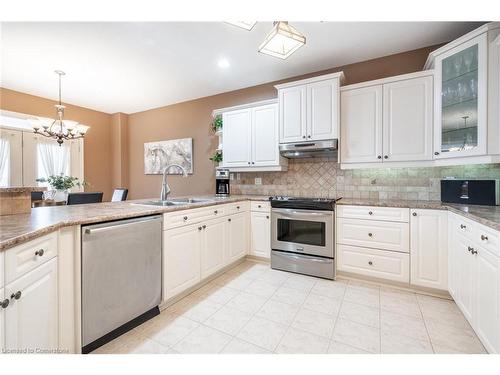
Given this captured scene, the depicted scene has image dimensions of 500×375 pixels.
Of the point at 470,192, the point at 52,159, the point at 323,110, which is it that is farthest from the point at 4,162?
the point at 470,192

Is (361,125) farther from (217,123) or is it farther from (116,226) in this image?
(116,226)

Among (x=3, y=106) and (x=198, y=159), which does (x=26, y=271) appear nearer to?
(x=198, y=159)

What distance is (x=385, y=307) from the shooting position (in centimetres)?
199

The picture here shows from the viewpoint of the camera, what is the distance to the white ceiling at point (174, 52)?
2.27 meters

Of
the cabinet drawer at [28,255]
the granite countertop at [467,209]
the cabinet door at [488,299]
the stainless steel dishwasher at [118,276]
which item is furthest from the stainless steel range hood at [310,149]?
the cabinet drawer at [28,255]

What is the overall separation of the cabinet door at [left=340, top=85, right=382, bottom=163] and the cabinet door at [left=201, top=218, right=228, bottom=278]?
1658 mm

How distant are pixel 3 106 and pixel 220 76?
341 centimetres

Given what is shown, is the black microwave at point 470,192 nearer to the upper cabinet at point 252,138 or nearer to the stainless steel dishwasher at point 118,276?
the upper cabinet at point 252,138

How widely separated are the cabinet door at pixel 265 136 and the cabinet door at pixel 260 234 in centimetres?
75

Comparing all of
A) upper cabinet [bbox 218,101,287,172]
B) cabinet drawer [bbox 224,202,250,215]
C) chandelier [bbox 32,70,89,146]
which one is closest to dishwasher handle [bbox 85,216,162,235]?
cabinet drawer [bbox 224,202,250,215]

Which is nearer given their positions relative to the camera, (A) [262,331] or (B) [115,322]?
(B) [115,322]

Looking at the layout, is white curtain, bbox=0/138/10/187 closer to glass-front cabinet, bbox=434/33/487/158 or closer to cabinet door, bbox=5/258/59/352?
cabinet door, bbox=5/258/59/352

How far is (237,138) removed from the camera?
11.2ft
